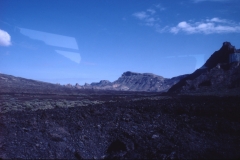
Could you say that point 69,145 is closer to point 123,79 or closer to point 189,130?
point 189,130

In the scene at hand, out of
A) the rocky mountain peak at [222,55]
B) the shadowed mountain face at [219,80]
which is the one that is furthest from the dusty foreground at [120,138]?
the rocky mountain peak at [222,55]

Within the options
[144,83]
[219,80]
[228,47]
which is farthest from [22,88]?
[144,83]

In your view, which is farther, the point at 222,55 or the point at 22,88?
the point at 222,55

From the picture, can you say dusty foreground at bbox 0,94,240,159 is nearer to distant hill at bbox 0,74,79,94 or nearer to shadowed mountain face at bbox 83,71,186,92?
distant hill at bbox 0,74,79,94

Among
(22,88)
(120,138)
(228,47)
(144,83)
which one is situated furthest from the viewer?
(144,83)

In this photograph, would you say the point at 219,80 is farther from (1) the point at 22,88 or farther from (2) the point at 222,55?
(1) the point at 22,88

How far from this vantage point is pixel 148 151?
7.67m

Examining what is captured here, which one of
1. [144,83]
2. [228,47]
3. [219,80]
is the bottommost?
[219,80]

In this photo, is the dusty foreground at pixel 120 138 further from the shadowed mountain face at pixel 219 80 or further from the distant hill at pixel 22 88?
the distant hill at pixel 22 88

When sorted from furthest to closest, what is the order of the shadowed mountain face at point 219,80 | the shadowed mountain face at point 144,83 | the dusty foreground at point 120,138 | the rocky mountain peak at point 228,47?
the shadowed mountain face at point 144,83 → the rocky mountain peak at point 228,47 → the shadowed mountain face at point 219,80 → the dusty foreground at point 120,138

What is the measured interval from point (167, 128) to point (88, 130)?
4.11 m

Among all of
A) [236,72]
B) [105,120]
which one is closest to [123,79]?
[236,72]

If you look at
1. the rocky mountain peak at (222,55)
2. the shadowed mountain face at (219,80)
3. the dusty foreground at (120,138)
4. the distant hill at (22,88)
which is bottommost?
the dusty foreground at (120,138)

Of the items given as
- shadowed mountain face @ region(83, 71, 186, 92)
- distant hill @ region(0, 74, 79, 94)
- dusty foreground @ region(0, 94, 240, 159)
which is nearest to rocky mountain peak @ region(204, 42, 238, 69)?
distant hill @ region(0, 74, 79, 94)
